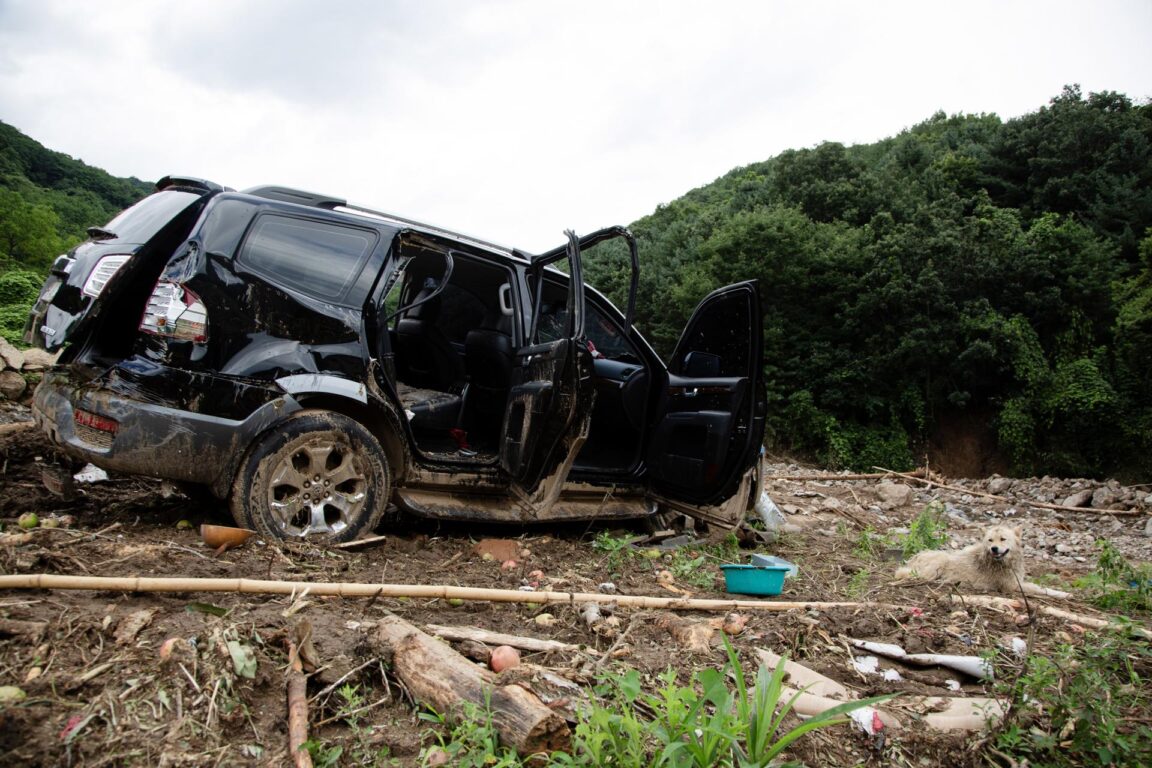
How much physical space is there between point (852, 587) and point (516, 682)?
2.88 metres

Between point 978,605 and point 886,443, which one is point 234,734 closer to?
point 978,605

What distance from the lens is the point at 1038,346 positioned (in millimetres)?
22766

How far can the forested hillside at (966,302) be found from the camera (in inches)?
848

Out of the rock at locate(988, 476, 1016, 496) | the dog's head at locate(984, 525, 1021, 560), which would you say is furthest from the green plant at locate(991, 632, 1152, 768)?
the rock at locate(988, 476, 1016, 496)

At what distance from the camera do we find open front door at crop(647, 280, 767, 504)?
4.43 meters

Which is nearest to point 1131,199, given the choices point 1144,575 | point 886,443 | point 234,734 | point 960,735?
point 886,443

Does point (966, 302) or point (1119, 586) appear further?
point (966, 302)

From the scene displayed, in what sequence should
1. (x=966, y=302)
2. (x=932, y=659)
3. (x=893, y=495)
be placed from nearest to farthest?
(x=932, y=659) < (x=893, y=495) < (x=966, y=302)

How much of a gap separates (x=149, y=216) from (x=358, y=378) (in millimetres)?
1364

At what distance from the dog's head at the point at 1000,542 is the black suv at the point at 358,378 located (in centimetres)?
155

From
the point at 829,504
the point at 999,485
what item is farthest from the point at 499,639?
the point at 999,485

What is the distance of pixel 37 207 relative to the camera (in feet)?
88.6

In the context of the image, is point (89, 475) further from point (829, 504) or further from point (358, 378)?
point (829, 504)

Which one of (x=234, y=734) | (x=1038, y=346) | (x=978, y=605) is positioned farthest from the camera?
(x=1038, y=346)
